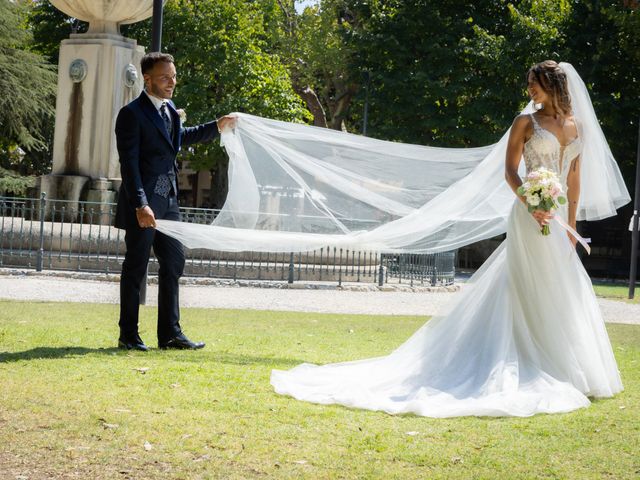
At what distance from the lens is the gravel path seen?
50.0 feet

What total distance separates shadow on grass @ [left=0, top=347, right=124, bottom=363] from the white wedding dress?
80.5 inches

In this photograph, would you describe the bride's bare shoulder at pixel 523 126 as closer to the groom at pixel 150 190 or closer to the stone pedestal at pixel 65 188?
the groom at pixel 150 190

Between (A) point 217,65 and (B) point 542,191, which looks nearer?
(B) point 542,191

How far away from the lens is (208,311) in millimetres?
13734

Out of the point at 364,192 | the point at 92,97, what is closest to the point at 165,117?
the point at 364,192

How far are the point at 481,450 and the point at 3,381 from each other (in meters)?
3.47

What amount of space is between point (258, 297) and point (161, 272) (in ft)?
27.0

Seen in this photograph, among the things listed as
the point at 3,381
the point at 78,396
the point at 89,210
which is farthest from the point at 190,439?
the point at 89,210

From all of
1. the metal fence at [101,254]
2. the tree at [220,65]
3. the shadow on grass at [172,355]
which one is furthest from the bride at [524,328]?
the tree at [220,65]

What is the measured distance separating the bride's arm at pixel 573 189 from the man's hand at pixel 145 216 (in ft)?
11.8

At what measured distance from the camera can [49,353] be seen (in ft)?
26.6

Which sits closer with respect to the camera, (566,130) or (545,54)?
(566,130)

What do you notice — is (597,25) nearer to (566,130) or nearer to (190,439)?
(566,130)

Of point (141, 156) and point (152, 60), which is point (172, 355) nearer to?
point (141, 156)
